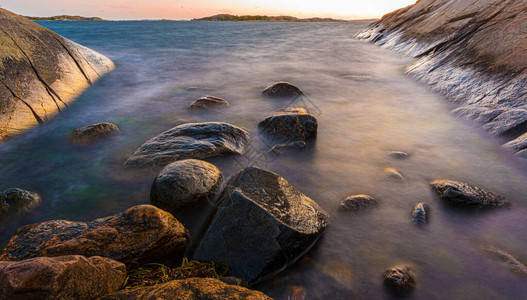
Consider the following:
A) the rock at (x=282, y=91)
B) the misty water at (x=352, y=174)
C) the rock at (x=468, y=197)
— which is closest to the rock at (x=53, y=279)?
the misty water at (x=352, y=174)

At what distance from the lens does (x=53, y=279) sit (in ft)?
5.49

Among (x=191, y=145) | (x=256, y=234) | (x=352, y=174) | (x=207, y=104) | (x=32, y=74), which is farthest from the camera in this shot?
(x=207, y=104)

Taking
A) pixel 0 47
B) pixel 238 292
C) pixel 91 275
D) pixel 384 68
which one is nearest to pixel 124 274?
pixel 91 275

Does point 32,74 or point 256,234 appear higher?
point 32,74

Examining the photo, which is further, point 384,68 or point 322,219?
point 384,68

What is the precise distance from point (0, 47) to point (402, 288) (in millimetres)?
8942

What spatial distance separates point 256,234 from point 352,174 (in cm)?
234

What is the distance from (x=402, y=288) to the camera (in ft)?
8.35

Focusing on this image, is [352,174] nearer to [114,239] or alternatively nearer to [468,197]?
[468,197]

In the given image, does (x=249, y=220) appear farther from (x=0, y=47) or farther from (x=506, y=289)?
(x=0, y=47)

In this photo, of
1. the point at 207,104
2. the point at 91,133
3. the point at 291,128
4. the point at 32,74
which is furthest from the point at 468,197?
the point at 32,74

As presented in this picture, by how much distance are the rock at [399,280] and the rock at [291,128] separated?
10.2 feet

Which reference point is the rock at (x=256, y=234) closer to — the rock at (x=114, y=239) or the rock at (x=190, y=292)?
the rock at (x=114, y=239)

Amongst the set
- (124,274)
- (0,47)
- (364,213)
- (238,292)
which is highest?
(0,47)
